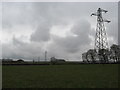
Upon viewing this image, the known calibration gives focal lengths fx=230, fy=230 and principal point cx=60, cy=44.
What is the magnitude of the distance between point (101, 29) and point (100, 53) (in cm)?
516

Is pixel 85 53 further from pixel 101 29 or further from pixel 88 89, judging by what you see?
pixel 88 89

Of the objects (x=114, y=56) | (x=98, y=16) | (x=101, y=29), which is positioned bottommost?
(x=114, y=56)

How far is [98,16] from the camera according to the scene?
4503 centimetres

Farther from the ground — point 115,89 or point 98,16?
point 98,16

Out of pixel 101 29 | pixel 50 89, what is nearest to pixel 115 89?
pixel 50 89

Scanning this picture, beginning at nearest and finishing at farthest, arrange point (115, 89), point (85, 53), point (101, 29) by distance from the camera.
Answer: point (115, 89)
point (101, 29)
point (85, 53)

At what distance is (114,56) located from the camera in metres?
97.7

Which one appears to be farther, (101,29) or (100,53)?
(101,29)

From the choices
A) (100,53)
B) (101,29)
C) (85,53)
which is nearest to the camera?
(100,53)

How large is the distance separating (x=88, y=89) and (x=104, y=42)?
3190 centimetres

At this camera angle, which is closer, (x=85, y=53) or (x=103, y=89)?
(x=103, y=89)

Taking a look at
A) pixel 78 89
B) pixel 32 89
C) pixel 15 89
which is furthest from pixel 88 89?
pixel 15 89

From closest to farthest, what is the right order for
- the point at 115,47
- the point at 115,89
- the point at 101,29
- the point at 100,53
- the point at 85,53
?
the point at 115,89 < the point at 100,53 < the point at 101,29 < the point at 115,47 < the point at 85,53

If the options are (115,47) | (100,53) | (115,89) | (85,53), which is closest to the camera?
(115,89)
